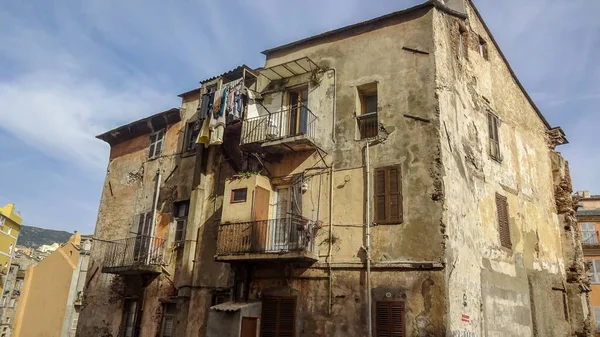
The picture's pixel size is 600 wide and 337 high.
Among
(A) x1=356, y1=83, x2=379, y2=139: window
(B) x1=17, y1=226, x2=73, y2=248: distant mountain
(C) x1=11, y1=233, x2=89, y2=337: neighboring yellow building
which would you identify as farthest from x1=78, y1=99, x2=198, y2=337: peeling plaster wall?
(B) x1=17, y1=226, x2=73, y2=248: distant mountain

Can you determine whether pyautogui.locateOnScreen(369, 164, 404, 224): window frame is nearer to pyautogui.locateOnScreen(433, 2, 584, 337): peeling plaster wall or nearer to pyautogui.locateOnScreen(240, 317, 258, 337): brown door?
pyautogui.locateOnScreen(433, 2, 584, 337): peeling plaster wall

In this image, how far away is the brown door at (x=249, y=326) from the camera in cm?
1278

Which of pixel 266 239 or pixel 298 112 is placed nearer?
pixel 266 239

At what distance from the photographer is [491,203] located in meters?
14.3

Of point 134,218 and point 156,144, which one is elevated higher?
point 156,144

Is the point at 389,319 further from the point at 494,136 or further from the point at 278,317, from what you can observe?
the point at 494,136

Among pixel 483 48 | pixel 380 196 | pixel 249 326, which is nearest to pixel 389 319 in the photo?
pixel 380 196

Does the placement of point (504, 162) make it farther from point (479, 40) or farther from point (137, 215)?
point (137, 215)

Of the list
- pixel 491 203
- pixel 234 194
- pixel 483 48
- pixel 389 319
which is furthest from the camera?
pixel 483 48

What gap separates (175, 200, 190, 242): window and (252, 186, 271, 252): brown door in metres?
4.60

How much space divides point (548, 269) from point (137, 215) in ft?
53.2

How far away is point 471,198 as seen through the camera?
1327 centimetres

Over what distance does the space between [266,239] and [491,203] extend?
7.15m

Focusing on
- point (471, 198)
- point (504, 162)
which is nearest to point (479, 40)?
point (504, 162)
